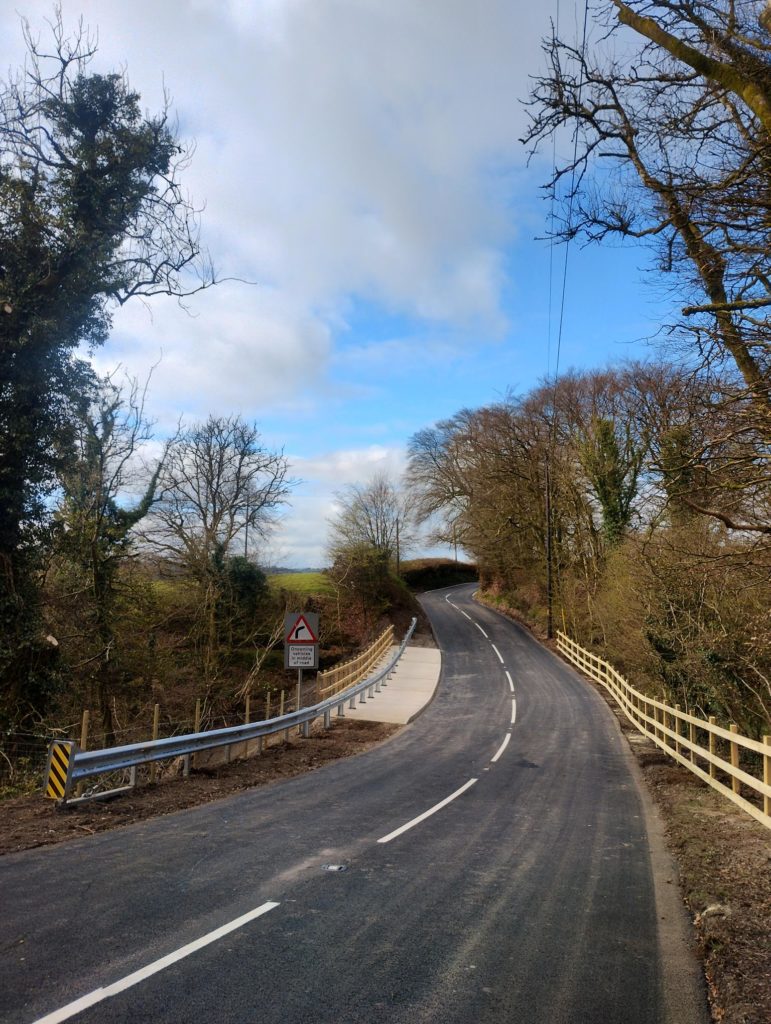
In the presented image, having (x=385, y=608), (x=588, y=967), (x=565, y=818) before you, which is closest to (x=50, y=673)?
(x=565, y=818)

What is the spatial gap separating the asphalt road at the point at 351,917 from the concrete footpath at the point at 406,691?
10.9 metres

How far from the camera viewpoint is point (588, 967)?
4.57 metres

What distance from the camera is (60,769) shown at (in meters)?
8.66

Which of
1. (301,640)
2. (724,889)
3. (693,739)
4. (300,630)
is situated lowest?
(724,889)

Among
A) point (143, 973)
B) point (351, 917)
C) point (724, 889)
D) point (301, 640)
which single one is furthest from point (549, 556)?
point (143, 973)

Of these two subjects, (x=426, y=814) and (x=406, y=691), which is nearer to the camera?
(x=426, y=814)

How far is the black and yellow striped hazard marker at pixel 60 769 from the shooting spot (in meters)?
8.54

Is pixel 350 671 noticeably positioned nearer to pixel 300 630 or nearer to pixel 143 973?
pixel 300 630

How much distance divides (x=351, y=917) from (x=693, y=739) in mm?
8883

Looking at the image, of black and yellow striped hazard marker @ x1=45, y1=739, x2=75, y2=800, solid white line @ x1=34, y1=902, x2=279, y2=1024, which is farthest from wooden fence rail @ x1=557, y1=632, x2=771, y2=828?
black and yellow striped hazard marker @ x1=45, y1=739, x2=75, y2=800

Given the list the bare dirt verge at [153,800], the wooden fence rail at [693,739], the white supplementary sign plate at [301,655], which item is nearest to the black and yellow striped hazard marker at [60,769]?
the bare dirt verge at [153,800]

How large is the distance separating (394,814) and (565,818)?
7.62 ft

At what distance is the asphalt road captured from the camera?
3.92 meters

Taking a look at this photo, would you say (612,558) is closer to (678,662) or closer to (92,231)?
(678,662)
